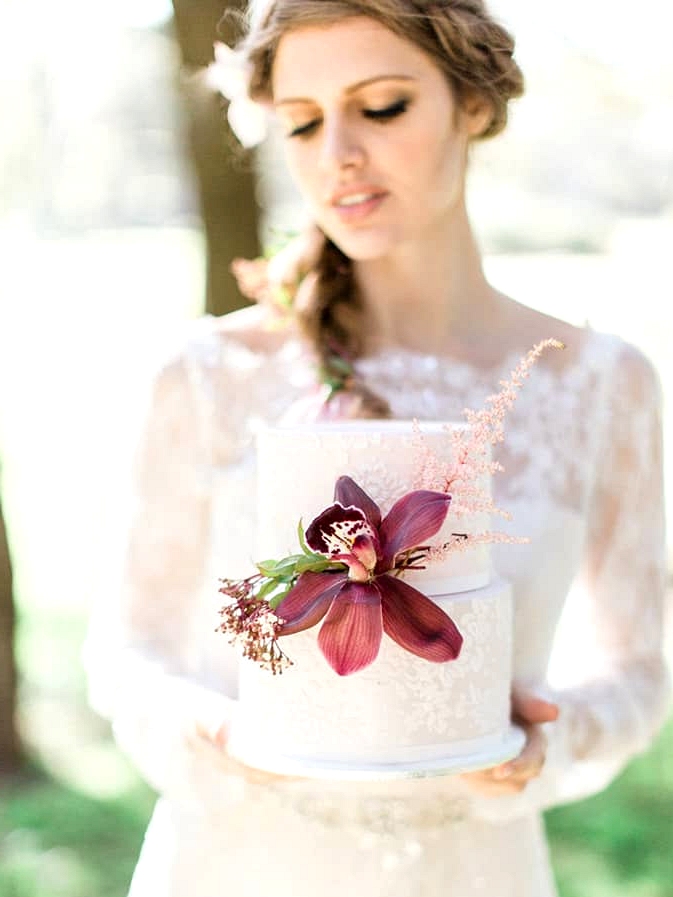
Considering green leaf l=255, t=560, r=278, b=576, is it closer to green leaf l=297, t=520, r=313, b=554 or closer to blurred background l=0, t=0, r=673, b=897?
green leaf l=297, t=520, r=313, b=554

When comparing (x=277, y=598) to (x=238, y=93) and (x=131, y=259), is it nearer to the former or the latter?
(x=238, y=93)

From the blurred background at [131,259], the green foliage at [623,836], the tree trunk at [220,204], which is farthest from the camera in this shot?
the green foliage at [623,836]

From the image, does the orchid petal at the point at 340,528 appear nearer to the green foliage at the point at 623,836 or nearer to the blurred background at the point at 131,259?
the blurred background at the point at 131,259

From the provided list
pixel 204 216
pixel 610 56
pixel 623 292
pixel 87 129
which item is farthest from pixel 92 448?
pixel 610 56

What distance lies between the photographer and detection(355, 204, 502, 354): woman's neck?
2.22 metres

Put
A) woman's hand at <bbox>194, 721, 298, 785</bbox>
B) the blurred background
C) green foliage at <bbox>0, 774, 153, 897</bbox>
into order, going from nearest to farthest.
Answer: woman's hand at <bbox>194, 721, 298, 785</bbox>
the blurred background
green foliage at <bbox>0, 774, 153, 897</bbox>

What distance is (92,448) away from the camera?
7.86m

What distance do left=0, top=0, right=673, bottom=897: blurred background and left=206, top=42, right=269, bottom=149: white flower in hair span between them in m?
0.40

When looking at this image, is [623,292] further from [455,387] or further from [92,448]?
[455,387]

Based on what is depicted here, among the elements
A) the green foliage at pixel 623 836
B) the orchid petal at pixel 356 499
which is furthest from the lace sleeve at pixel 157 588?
the green foliage at pixel 623 836

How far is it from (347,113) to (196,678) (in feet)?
3.09

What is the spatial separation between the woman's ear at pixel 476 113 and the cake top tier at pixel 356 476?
71 centimetres

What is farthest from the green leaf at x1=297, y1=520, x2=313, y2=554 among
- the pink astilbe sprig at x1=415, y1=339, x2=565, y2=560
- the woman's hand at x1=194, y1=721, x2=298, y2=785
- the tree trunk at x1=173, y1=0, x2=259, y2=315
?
the tree trunk at x1=173, y1=0, x2=259, y2=315

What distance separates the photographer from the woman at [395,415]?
194 cm
